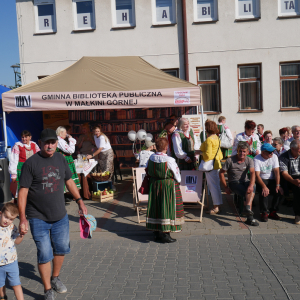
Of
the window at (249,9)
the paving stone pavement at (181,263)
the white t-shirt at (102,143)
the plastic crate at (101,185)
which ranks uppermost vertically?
the window at (249,9)

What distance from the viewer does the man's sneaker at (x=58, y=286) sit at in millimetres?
4289

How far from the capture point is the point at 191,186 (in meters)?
7.50

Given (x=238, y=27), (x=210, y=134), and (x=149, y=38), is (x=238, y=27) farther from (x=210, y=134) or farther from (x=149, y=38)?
(x=210, y=134)

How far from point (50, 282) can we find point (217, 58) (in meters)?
10.9

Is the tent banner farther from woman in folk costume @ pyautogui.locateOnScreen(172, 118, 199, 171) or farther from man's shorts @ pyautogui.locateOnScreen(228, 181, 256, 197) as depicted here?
Answer: man's shorts @ pyautogui.locateOnScreen(228, 181, 256, 197)

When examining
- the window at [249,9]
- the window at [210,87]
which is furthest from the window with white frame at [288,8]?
the window at [210,87]

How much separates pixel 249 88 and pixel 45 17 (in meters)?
8.18

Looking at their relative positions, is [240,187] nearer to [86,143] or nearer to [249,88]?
[86,143]

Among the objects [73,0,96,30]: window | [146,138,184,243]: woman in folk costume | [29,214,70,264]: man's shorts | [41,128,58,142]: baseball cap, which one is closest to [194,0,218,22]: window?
[73,0,96,30]: window

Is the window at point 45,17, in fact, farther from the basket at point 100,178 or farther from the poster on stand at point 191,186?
the poster on stand at point 191,186

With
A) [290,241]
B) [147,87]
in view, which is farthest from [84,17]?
[290,241]

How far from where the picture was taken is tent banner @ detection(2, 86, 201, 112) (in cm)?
855

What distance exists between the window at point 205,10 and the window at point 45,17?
5430 mm

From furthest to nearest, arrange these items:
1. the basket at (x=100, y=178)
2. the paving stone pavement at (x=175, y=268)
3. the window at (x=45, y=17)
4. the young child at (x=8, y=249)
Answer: the window at (x=45, y=17) < the basket at (x=100, y=178) < the paving stone pavement at (x=175, y=268) < the young child at (x=8, y=249)
